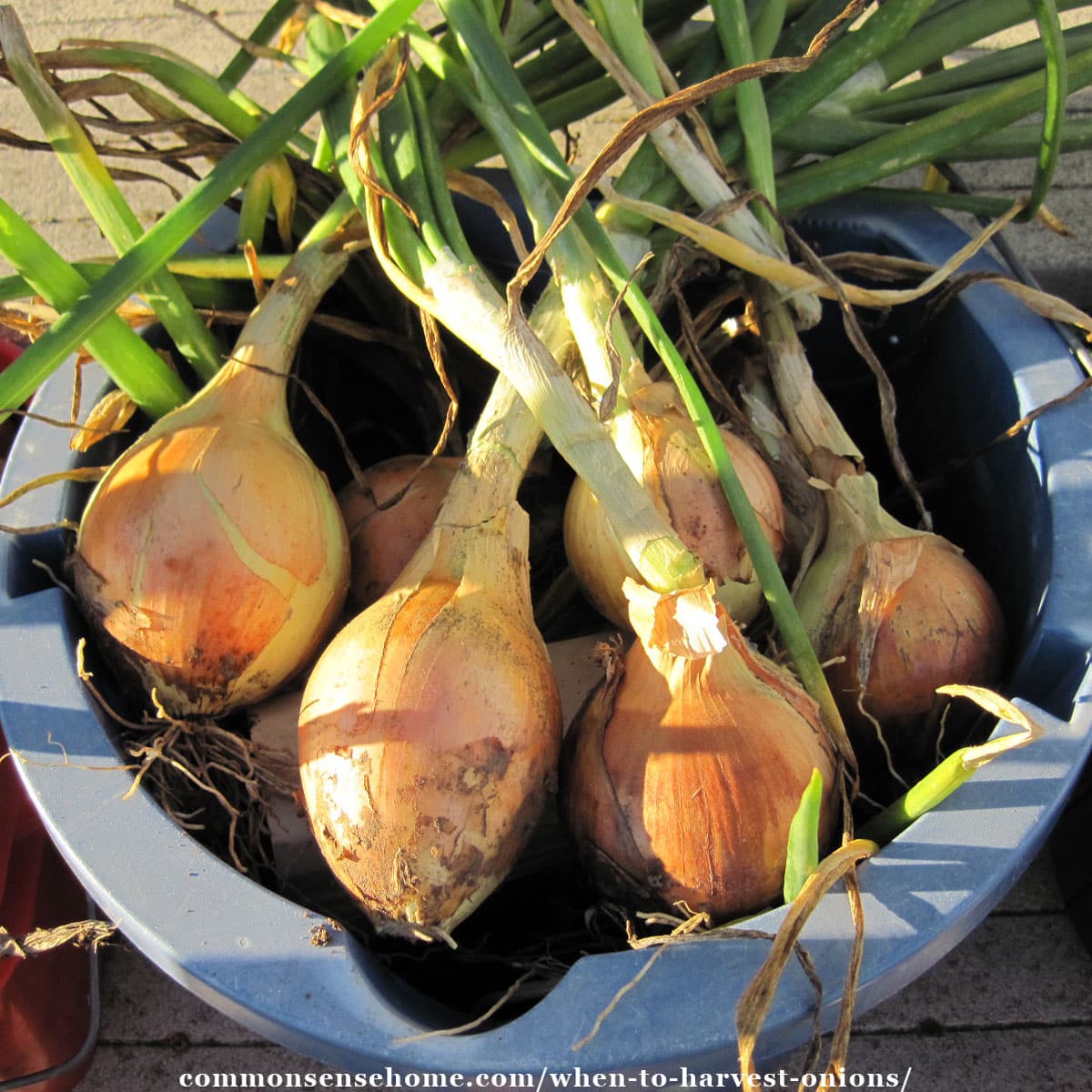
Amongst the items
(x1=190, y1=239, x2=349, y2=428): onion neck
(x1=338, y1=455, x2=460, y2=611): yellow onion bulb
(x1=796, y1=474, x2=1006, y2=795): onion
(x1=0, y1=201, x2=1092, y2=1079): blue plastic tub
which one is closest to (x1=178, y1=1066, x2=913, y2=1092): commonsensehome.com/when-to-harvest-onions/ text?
(x1=0, y1=201, x2=1092, y2=1079): blue plastic tub

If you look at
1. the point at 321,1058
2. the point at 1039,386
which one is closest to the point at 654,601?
the point at 321,1058

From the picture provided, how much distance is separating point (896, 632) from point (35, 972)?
33.4 inches

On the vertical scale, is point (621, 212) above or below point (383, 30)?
below

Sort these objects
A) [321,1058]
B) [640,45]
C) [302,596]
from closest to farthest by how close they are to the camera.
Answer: [321,1058], [302,596], [640,45]

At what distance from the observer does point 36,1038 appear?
95 cm

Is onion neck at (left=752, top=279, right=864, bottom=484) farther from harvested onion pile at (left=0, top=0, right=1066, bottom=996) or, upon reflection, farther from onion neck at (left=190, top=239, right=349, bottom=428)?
onion neck at (left=190, top=239, right=349, bottom=428)

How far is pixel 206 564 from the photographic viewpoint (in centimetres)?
71

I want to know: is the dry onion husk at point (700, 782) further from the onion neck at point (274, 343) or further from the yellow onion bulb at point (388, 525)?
the onion neck at point (274, 343)

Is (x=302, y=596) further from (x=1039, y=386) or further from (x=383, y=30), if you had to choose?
(x=1039, y=386)

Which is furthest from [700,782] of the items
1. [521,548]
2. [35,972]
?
[35,972]

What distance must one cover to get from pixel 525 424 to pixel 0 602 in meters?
0.44

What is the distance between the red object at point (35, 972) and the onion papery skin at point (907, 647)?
2.50 feet

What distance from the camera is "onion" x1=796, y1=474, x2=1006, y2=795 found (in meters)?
0.77

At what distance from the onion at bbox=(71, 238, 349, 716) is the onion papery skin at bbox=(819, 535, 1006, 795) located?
0.41 m
